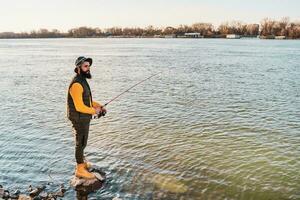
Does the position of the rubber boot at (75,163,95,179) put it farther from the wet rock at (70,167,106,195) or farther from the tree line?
the tree line

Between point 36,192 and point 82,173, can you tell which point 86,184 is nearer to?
point 82,173

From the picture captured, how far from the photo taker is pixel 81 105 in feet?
25.2

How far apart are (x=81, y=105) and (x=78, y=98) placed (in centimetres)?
15

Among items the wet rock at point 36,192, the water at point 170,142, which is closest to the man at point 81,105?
the wet rock at point 36,192

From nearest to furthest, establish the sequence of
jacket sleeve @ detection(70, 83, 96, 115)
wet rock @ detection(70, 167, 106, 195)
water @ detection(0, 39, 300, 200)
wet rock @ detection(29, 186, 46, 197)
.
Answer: jacket sleeve @ detection(70, 83, 96, 115)
wet rock @ detection(29, 186, 46, 197)
wet rock @ detection(70, 167, 106, 195)
water @ detection(0, 39, 300, 200)

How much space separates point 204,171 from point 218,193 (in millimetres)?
1255

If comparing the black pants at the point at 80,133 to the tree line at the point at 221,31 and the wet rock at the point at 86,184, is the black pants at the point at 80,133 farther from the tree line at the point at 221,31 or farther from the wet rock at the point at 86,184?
the tree line at the point at 221,31

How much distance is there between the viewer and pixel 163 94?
20797 millimetres

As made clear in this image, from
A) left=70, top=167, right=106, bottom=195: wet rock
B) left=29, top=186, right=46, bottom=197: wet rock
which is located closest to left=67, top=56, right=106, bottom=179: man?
left=70, top=167, right=106, bottom=195: wet rock

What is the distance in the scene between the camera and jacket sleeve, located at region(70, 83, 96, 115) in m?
A: 7.61

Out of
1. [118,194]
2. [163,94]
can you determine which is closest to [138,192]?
[118,194]

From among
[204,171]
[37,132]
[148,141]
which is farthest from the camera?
[37,132]

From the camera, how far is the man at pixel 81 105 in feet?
25.1

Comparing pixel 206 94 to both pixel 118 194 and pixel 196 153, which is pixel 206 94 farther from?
pixel 118 194
